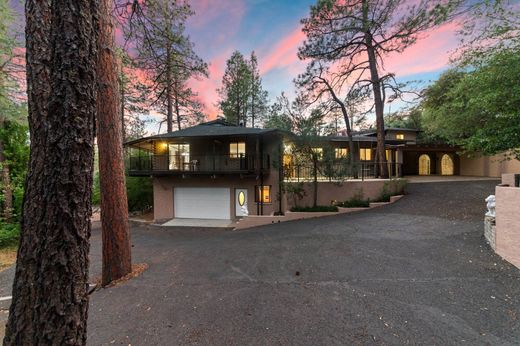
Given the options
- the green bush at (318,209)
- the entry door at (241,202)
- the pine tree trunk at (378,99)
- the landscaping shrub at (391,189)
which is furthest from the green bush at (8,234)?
the pine tree trunk at (378,99)

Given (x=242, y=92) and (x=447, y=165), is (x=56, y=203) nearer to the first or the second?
(x=242, y=92)

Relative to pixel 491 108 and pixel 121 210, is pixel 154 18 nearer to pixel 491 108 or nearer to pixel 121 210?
pixel 121 210

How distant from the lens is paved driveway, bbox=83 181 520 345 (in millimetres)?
2797

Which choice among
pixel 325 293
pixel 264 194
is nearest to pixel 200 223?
pixel 264 194

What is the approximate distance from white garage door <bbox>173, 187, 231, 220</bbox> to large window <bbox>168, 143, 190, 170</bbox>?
1.36 m

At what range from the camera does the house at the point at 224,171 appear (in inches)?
432

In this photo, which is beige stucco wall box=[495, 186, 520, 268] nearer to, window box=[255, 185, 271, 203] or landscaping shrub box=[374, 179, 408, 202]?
landscaping shrub box=[374, 179, 408, 202]

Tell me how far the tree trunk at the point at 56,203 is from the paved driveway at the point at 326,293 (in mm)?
1614

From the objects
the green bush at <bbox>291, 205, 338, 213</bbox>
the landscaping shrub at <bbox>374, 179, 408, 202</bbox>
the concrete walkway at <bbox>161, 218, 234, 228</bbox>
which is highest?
the landscaping shrub at <bbox>374, 179, 408, 202</bbox>

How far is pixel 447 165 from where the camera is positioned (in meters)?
20.9

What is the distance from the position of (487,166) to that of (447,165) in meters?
3.71

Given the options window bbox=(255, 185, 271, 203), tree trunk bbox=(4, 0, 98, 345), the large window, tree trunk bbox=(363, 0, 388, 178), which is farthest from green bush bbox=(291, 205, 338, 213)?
tree trunk bbox=(4, 0, 98, 345)

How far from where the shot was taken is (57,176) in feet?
5.35

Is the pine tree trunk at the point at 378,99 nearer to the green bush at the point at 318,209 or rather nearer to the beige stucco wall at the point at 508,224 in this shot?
the green bush at the point at 318,209
